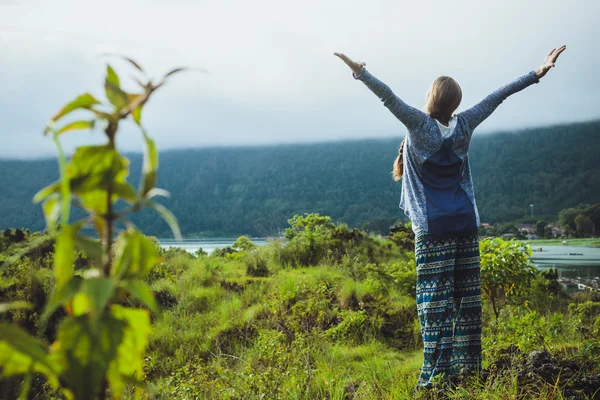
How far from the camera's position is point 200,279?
27.1ft

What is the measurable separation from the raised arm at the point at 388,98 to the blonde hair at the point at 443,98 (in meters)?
0.21

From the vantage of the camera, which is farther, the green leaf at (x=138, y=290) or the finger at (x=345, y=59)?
the finger at (x=345, y=59)

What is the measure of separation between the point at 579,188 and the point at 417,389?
3798cm

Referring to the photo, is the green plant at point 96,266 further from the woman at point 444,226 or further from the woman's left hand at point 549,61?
the woman's left hand at point 549,61

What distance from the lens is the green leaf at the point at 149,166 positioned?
651 millimetres

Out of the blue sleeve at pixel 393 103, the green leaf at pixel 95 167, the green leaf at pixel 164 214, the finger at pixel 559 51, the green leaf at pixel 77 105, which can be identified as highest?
the finger at pixel 559 51

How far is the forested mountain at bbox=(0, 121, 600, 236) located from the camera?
29.9 m

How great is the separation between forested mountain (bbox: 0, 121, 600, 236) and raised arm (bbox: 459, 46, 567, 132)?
17.8 m

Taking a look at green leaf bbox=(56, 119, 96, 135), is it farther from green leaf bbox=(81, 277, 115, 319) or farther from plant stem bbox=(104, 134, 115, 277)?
green leaf bbox=(81, 277, 115, 319)

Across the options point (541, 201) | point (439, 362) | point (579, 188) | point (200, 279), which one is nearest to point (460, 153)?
point (439, 362)

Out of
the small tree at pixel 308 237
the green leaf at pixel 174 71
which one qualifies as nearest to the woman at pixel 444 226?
the green leaf at pixel 174 71

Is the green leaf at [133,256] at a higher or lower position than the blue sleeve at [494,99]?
lower

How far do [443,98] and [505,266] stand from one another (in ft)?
8.81

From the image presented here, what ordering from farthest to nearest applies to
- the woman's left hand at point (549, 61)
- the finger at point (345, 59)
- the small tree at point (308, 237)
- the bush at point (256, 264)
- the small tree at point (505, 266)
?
the small tree at point (308, 237) → the bush at point (256, 264) → the small tree at point (505, 266) → the woman's left hand at point (549, 61) → the finger at point (345, 59)
